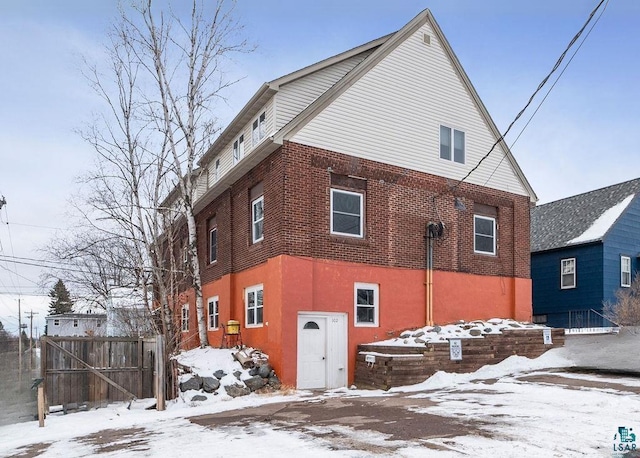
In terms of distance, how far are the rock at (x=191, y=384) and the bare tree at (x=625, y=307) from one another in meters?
18.5

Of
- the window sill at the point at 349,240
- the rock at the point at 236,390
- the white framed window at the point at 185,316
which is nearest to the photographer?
the rock at the point at 236,390

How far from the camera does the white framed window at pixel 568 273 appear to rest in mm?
27094

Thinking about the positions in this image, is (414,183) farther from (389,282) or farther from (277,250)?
(277,250)

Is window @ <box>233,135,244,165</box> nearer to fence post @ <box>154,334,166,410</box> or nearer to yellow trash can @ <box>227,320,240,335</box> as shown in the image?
yellow trash can @ <box>227,320,240,335</box>

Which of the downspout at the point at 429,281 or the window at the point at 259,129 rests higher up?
the window at the point at 259,129

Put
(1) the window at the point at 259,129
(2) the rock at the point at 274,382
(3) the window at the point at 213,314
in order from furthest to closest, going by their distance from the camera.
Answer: (3) the window at the point at 213,314 < (1) the window at the point at 259,129 < (2) the rock at the point at 274,382

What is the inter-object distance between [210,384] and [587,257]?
798 inches

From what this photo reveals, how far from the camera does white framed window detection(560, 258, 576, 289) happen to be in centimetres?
2709

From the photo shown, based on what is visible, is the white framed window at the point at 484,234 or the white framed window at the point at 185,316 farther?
the white framed window at the point at 185,316

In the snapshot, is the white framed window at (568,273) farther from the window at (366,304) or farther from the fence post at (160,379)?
the fence post at (160,379)

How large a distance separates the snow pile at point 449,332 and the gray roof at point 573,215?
421 inches

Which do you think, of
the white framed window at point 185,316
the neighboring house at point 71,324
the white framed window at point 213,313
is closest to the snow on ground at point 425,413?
the white framed window at point 213,313

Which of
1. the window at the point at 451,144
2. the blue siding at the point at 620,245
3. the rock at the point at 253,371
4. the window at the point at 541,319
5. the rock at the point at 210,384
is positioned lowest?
the window at the point at 541,319

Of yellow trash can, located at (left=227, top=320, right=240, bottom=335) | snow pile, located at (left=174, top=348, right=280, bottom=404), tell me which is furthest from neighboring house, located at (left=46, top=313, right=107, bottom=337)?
snow pile, located at (left=174, top=348, right=280, bottom=404)
